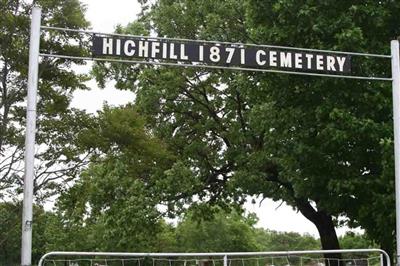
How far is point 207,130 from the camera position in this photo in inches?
890

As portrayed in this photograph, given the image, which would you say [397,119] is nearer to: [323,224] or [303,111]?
[303,111]

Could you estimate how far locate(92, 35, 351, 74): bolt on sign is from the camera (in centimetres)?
927

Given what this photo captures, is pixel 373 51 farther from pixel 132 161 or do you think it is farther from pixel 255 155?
A: pixel 132 161

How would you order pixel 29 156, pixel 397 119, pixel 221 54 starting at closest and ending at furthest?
pixel 29 156 → pixel 221 54 → pixel 397 119

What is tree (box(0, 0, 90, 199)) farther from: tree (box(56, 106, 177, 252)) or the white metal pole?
the white metal pole

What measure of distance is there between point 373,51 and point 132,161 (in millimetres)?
8782

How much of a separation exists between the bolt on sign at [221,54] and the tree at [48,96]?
5794 millimetres

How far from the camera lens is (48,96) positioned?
51.0ft

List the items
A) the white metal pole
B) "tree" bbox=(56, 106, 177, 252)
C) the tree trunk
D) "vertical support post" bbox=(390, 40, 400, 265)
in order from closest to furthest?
the white metal pole
"vertical support post" bbox=(390, 40, 400, 265)
"tree" bbox=(56, 106, 177, 252)
the tree trunk

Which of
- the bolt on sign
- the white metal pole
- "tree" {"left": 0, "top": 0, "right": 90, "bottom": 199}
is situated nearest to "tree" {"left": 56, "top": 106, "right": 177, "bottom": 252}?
"tree" {"left": 0, "top": 0, "right": 90, "bottom": 199}

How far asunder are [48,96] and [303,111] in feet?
20.4

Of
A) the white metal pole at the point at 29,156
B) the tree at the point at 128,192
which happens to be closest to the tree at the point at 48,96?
the tree at the point at 128,192

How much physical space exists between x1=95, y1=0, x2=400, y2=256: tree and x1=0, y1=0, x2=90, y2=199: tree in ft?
15.0

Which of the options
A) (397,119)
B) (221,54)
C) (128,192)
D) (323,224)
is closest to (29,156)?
(221,54)
